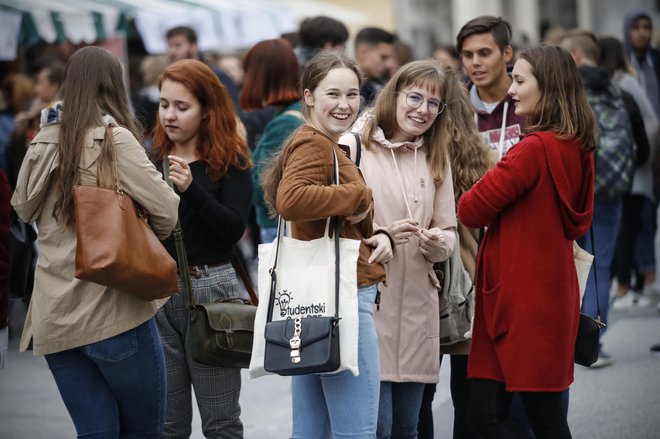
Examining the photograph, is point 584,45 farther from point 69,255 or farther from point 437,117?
point 69,255

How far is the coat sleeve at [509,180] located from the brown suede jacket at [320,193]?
0.48m

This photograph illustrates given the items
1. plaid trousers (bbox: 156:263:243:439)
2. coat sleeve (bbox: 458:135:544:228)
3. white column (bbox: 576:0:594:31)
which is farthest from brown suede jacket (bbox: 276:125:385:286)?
white column (bbox: 576:0:594:31)

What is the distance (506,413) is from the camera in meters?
4.34

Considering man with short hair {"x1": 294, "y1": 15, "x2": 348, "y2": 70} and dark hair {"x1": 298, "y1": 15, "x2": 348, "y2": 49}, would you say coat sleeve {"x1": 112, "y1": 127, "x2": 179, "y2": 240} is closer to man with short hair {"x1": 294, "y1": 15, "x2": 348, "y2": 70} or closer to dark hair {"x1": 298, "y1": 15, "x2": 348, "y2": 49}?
man with short hair {"x1": 294, "y1": 15, "x2": 348, "y2": 70}

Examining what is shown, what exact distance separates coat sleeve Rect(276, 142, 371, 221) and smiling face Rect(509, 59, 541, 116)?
35.2 inches

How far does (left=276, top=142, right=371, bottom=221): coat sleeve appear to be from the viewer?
3715 millimetres

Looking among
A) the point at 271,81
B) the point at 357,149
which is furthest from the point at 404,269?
the point at 271,81

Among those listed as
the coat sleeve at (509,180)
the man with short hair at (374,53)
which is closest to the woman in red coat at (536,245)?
the coat sleeve at (509,180)

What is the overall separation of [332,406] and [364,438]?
0.16 meters

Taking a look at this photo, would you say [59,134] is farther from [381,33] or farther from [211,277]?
[381,33]

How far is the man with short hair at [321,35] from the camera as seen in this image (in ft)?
24.3

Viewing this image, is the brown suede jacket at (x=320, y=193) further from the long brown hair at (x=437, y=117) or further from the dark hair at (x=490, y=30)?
the dark hair at (x=490, y=30)

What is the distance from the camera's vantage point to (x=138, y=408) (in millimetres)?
4109

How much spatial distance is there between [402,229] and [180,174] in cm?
101
